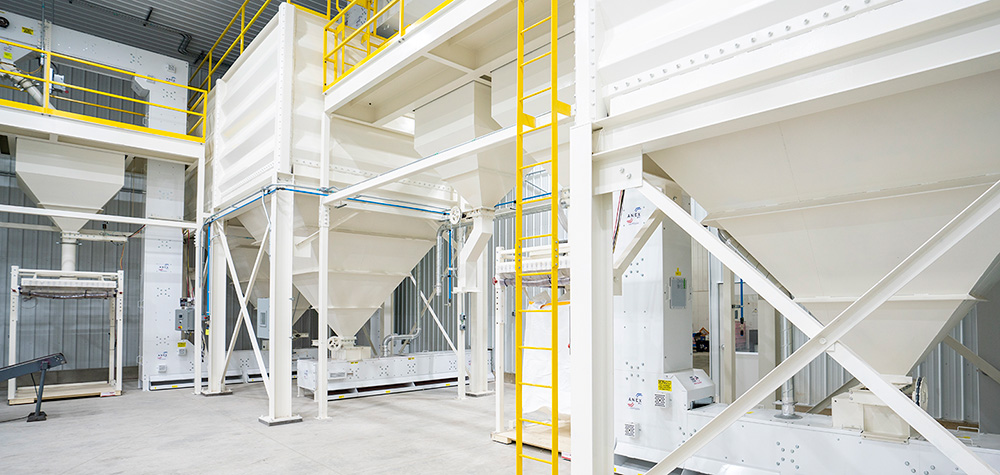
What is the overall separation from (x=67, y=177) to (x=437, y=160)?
320 inches

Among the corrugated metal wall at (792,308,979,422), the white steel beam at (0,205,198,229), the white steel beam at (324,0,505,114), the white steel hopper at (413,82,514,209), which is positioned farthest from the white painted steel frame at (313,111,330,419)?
the corrugated metal wall at (792,308,979,422)

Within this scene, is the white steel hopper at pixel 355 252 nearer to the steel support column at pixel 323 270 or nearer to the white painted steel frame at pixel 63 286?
the steel support column at pixel 323 270

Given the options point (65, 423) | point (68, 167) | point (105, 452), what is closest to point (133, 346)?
point (68, 167)

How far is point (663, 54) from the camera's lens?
349 cm

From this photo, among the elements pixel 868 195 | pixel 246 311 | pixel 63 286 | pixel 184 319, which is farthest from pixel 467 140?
pixel 63 286

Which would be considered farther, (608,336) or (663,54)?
(608,336)

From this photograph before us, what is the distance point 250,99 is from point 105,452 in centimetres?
569

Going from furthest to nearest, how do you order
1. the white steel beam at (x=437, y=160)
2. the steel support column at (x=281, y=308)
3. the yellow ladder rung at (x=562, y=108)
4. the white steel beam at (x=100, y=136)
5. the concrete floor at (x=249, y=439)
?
the white steel beam at (x=100, y=136) < the steel support column at (x=281, y=308) < the concrete floor at (x=249, y=439) < the white steel beam at (x=437, y=160) < the yellow ladder rung at (x=562, y=108)

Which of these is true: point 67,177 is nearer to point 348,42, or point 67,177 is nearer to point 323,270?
point 323,270

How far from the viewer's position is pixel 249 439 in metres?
7.12

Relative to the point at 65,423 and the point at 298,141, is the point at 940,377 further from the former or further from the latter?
the point at 65,423

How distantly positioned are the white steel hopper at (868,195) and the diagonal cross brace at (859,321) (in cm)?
67

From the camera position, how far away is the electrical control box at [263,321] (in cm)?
839

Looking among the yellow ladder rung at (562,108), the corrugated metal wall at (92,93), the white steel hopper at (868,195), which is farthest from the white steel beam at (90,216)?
the white steel hopper at (868,195)
